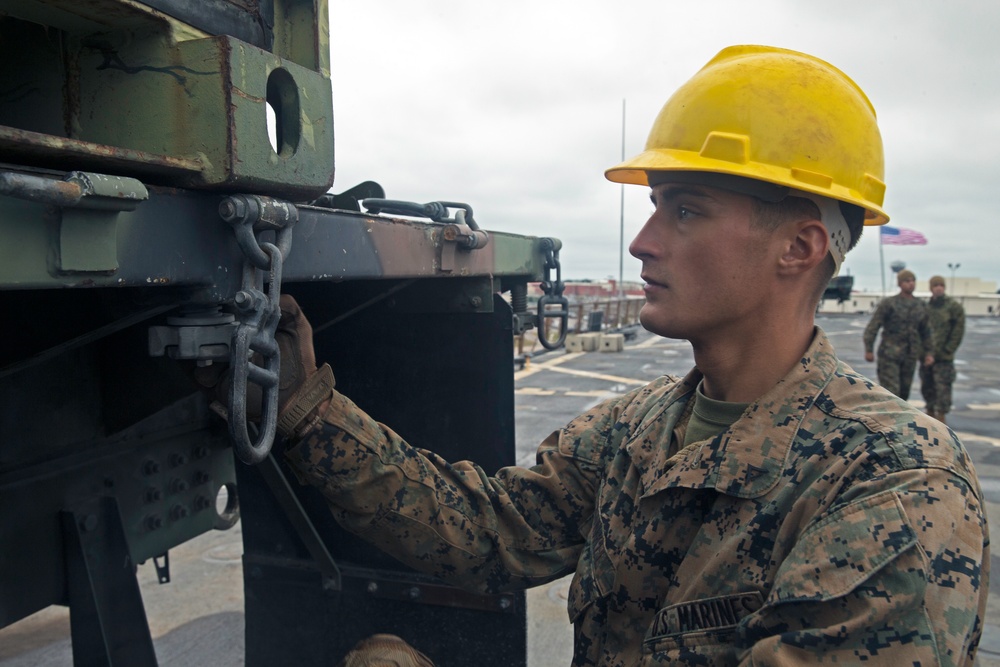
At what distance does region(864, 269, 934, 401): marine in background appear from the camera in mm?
7945

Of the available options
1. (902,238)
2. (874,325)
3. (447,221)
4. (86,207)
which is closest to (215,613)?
(447,221)

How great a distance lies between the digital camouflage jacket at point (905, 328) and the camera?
795cm

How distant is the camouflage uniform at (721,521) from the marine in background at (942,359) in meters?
7.16

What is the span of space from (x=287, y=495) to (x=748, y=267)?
1466 mm

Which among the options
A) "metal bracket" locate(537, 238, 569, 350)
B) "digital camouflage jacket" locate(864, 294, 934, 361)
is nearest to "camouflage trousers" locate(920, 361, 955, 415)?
"digital camouflage jacket" locate(864, 294, 934, 361)

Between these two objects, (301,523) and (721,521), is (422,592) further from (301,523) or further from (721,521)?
(721,521)

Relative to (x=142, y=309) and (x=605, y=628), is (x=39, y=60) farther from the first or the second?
A: (x=605, y=628)

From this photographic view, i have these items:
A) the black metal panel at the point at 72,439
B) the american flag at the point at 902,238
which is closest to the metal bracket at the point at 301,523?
the black metal panel at the point at 72,439

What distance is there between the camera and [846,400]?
58.1 inches

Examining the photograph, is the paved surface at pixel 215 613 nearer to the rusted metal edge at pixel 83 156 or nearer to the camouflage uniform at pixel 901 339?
the camouflage uniform at pixel 901 339

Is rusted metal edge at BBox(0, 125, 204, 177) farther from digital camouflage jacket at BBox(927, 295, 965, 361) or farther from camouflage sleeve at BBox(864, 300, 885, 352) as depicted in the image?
digital camouflage jacket at BBox(927, 295, 965, 361)

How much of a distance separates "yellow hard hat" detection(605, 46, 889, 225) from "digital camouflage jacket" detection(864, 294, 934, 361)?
7.03m

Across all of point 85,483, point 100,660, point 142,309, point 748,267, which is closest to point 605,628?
point 748,267

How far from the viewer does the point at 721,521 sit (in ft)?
4.72
